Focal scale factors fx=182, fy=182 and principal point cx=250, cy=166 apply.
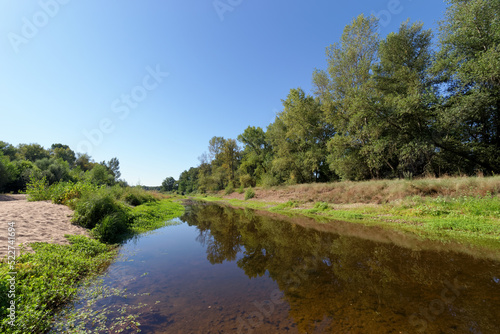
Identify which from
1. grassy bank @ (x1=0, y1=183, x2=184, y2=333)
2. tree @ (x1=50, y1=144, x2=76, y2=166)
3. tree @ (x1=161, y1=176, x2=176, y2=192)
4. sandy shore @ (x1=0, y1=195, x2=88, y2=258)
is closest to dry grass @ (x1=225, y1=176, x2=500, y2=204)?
grassy bank @ (x1=0, y1=183, x2=184, y2=333)

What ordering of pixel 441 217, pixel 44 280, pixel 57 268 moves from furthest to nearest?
1. pixel 441 217
2. pixel 57 268
3. pixel 44 280

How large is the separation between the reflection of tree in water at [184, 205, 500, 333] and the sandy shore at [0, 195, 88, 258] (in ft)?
21.5

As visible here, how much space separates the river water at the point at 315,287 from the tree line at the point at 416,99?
14.7m

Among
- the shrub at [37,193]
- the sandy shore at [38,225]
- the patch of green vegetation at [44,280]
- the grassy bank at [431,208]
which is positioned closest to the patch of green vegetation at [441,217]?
the grassy bank at [431,208]

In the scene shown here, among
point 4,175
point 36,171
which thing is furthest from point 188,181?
point 4,175

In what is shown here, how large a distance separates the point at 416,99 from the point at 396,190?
9368mm

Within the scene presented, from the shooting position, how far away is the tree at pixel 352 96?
70.6 feet

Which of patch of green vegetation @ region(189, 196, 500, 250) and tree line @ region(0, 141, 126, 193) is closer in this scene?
patch of green vegetation @ region(189, 196, 500, 250)

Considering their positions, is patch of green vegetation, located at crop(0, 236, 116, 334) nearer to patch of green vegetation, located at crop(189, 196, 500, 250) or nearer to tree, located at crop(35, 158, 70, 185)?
patch of green vegetation, located at crop(189, 196, 500, 250)

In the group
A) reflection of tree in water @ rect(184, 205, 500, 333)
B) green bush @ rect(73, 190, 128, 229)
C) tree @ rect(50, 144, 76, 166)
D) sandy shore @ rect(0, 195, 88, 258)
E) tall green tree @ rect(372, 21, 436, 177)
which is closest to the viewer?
reflection of tree in water @ rect(184, 205, 500, 333)

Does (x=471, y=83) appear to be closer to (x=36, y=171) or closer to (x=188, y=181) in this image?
(x=36, y=171)

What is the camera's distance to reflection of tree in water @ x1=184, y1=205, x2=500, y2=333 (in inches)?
146

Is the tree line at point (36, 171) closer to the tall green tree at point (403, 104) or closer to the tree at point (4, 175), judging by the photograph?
the tree at point (4, 175)

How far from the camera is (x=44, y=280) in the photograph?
4504 mm
